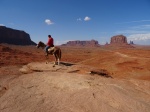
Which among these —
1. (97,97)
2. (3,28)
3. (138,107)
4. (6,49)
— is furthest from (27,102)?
(3,28)

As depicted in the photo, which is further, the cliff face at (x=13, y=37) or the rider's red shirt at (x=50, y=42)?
the cliff face at (x=13, y=37)

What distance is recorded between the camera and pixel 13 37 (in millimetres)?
133000

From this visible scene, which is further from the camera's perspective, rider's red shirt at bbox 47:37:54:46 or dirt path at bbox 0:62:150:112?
rider's red shirt at bbox 47:37:54:46

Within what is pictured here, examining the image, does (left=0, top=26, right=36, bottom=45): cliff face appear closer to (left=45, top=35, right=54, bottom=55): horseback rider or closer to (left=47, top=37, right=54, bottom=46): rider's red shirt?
(left=45, top=35, right=54, bottom=55): horseback rider

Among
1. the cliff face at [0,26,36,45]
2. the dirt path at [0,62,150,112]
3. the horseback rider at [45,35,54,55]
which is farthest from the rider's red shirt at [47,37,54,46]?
the cliff face at [0,26,36,45]

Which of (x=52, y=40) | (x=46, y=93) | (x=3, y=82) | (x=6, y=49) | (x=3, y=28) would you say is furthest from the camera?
(x=3, y=28)

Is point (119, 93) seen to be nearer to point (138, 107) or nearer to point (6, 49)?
point (138, 107)

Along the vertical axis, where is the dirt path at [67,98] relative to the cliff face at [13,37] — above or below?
below

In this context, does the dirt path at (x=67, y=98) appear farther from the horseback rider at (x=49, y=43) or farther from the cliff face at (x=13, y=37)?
the cliff face at (x=13, y=37)

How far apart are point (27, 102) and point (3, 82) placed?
4.81 m

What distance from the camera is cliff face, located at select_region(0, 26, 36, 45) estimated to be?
12331 centimetres

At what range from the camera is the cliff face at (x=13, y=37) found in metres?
123

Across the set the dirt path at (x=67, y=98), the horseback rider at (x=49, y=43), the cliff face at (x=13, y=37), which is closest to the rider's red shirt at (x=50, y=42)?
the horseback rider at (x=49, y=43)

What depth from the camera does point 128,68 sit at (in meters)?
23.6
